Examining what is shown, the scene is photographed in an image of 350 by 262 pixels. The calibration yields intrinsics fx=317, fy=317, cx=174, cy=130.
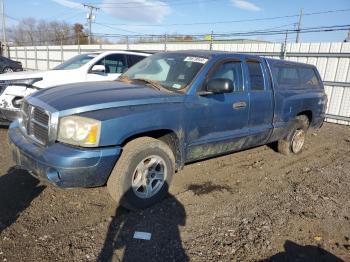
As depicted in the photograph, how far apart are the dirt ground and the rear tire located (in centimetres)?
116

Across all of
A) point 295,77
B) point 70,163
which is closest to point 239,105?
point 295,77

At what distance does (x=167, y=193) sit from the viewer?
4172mm

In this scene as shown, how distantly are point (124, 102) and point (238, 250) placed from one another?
1.93 m

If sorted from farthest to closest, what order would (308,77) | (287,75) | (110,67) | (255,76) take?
(110,67) < (308,77) < (287,75) < (255,76)

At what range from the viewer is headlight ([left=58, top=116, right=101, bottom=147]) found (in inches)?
126

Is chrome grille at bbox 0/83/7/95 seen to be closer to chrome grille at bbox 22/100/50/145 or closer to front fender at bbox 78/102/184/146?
chrome grille at bbox 22/100/50/145

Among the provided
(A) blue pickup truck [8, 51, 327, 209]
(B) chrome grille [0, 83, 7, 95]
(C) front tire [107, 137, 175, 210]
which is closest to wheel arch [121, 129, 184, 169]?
(A) blue pickup truck [8, 51, 327, 209]

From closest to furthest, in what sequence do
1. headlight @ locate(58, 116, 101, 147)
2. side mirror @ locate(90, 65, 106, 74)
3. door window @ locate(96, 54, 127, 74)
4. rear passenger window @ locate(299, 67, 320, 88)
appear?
headlight @ locate(58, 116, 101, 147) → rear passenger window @ locate(299, 67, 320, 88) → side mirror @ locate(90, 65, 106, 74) → door window @ locate(96, 54, 127, 74)

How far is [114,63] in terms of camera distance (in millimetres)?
8367

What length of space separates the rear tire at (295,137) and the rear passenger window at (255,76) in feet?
4.88

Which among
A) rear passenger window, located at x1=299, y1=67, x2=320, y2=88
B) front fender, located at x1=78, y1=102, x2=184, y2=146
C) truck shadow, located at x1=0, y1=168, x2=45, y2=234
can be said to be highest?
rear passenger window, located at x1=299, y1=67, x2=320, y2=88

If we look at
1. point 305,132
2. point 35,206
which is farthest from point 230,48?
point 35,206

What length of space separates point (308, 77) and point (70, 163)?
5337 mm

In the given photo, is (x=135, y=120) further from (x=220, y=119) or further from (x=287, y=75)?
(x=287, y=75)
